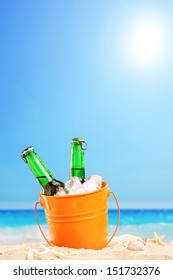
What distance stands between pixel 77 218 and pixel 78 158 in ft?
1.07

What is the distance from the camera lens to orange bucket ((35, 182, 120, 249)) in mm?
2361

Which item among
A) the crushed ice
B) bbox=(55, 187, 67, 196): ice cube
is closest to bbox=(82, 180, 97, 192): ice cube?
the crushed ice

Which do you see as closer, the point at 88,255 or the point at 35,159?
the point at 88,255

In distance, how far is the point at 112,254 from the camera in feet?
7.71

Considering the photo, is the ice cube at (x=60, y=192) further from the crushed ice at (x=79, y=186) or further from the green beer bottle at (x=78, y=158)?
the green beer bottle at (x=78, y=158)

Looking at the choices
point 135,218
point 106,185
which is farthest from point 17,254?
point 135,218

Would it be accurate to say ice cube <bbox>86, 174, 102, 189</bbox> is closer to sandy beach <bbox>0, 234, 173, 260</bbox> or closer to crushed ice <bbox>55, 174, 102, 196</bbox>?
crushed ice <bbox>55, 174, 102, 196</bbox>

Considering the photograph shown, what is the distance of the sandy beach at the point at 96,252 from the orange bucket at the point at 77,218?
5 centimetres

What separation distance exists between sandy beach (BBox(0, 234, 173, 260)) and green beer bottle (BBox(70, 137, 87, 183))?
370 millimetres

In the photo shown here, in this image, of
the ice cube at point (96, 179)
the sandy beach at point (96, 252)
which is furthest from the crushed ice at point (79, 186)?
the sandy beach at point (96, 252)

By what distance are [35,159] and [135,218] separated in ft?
13.5

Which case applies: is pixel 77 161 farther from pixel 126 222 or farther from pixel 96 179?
pixel 126 222

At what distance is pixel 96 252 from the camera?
2340 mm
